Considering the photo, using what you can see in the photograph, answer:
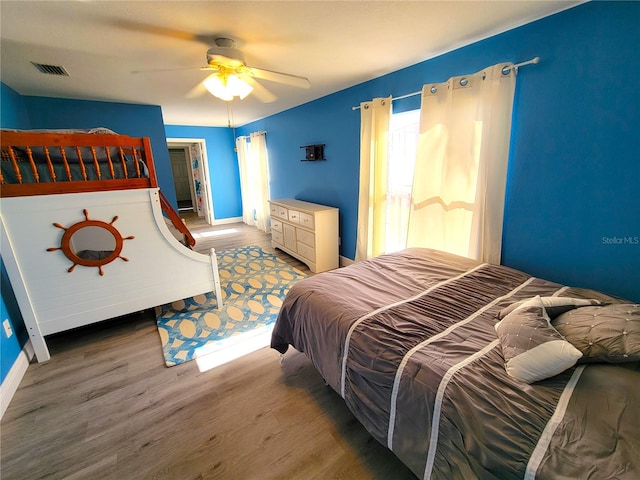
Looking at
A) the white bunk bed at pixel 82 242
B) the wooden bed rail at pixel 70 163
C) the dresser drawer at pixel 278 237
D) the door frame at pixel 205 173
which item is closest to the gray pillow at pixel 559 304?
the white bunk bed at pixel 82 242

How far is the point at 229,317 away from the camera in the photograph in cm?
263

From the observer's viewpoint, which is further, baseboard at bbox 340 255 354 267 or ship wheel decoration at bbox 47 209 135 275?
baseboard at bbox 340 255 354 267

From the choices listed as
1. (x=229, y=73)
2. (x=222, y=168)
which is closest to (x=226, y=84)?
(x=229, y=73)

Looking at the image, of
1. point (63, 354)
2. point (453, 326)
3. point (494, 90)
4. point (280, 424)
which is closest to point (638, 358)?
point (453, 326)

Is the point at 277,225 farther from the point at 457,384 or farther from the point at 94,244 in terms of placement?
the point at 457,384

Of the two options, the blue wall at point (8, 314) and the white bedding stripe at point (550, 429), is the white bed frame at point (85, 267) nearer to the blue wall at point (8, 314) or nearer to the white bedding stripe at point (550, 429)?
the blue wall at point (8, 314)

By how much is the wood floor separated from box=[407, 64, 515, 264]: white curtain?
5.42 ft

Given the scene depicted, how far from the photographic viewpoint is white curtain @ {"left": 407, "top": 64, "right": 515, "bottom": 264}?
1.98 metres

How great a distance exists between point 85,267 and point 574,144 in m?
3.65

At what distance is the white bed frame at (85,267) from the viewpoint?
192 centimetres

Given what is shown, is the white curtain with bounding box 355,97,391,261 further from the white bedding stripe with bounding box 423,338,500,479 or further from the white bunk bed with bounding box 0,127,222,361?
the white bedding stripe with bounding box 423,338,500,479

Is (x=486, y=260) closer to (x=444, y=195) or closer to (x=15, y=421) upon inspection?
(x=444, y=195)

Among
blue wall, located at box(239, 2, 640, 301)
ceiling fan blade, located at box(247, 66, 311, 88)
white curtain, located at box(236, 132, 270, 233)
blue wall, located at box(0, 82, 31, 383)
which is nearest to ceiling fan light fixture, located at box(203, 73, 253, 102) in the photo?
ceiling fan blade, located at box(247, 66, 311, 88)

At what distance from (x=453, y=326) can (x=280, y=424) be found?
1.12 meters
